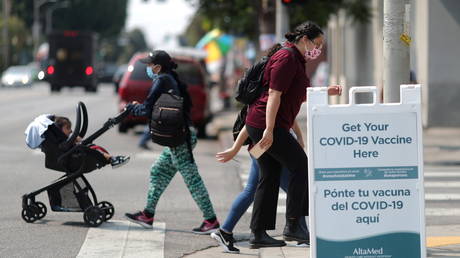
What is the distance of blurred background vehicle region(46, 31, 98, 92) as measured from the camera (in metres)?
61.8

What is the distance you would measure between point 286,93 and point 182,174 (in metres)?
1.94

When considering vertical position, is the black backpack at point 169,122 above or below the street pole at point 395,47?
below

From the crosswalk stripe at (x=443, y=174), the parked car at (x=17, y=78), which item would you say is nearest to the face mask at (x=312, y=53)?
the crosswalk stripe at (x=443, y=174)

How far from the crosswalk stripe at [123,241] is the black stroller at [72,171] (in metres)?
0.19

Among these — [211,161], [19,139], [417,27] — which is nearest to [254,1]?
[417,27]

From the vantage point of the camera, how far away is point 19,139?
860 inches

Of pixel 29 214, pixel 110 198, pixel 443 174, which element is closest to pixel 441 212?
pixel 110 198

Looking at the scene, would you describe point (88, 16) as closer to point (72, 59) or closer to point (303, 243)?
point (72, 59)

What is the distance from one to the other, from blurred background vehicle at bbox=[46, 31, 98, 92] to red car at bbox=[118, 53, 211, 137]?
38.9m

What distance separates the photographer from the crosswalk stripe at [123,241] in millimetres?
8633

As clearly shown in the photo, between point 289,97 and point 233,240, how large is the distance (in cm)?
133

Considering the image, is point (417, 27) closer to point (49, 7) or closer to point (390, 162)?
point (390, 162)

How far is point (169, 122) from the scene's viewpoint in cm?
944

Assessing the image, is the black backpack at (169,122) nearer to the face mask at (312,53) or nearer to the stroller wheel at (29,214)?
the stroller wheel at (29,214)
